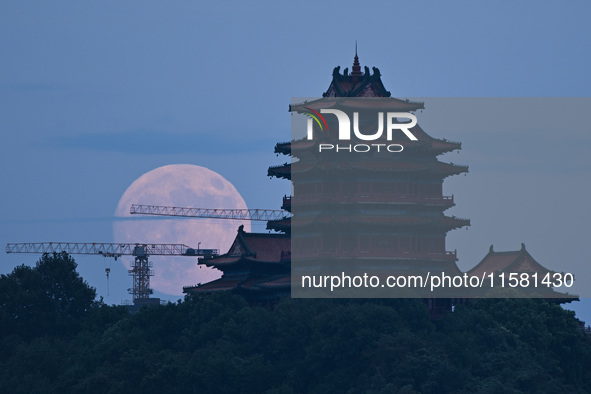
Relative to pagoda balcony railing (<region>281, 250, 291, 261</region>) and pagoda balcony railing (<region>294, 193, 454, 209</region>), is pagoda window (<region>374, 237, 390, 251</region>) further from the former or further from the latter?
pagoda balcony railing (<region>281, 250, 291, 261</region>)

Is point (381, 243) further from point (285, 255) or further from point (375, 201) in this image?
point (285, 255)

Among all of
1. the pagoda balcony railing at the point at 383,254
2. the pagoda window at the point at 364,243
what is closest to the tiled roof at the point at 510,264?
the pagoda balcony railing at the point at 383,254

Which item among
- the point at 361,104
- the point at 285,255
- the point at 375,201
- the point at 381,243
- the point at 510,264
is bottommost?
the point at 510,264

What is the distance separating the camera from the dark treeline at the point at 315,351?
303ft

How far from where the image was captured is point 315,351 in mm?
95062

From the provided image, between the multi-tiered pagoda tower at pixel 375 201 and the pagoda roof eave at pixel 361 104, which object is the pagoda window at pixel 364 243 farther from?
the pagoda roof eave at pixel 361 104

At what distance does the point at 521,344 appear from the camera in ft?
321

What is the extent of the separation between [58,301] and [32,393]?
19.5m

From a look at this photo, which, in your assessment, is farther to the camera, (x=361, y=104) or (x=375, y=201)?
(x=361, y=104)

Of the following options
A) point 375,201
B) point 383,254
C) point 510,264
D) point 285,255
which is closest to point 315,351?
point 383,254

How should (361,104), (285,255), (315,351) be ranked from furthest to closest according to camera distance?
(285,255), (361,104), (315,351)

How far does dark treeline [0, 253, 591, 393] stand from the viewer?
92.3 meters

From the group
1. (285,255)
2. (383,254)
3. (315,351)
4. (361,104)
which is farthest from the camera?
(285,255)

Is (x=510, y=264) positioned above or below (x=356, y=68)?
below
